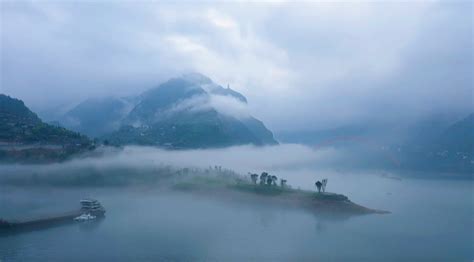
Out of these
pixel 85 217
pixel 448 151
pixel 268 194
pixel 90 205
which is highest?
pixel 448 151

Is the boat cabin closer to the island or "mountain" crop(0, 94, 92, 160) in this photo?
"mountain" crop(0, 94, 92, 160)

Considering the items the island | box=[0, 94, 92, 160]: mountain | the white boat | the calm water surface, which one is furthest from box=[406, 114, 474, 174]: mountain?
the white boat

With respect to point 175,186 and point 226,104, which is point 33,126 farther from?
point 226,104

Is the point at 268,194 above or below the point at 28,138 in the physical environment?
below

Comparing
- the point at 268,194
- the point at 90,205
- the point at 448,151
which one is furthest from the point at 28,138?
the point at 448,151

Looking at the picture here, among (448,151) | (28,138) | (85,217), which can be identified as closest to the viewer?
(85,217)

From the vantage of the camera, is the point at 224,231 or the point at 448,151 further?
the point at 448,151

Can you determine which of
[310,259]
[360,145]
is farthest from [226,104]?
[310,259]

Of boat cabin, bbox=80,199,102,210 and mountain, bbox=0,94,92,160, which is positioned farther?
mountain, bbox=0,94,92,160

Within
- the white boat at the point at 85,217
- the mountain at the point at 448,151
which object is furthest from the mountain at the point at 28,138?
the mountain at the point at 448,151

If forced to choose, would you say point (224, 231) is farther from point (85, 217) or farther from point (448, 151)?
point (448, 151)
